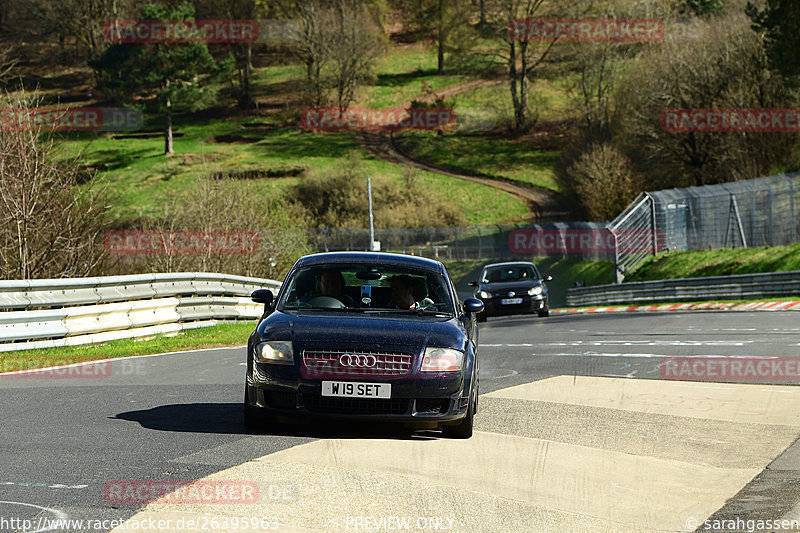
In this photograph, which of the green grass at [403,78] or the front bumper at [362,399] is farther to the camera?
the green grass at [403,78]

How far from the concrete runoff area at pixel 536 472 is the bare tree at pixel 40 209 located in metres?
12.1

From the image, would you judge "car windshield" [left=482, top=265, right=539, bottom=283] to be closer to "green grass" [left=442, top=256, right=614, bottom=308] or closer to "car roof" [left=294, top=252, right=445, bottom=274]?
"car roof" [left=294, top=252, right=445, bottom=274]

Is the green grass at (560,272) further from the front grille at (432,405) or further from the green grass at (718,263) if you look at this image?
the front grille at (432,405)

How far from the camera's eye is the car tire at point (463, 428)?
8281 millimetres

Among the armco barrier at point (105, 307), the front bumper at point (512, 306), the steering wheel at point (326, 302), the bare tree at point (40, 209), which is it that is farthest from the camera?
the front bumper at point (512, 306)

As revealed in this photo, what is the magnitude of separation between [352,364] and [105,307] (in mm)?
10401

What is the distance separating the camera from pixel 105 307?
1731 centimetres

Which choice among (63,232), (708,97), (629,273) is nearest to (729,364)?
(63,232)

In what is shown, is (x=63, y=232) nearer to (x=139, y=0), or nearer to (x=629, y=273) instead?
(x=629, y=273)

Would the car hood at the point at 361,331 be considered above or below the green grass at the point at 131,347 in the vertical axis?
above

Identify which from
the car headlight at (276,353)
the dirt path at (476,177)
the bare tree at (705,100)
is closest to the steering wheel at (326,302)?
the car headlight at (276,353)

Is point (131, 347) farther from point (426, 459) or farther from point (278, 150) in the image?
point (278, 150)

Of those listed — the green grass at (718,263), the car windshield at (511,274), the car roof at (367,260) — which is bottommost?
the green grass at (718,263)

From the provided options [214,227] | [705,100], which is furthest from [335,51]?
[214,227]
